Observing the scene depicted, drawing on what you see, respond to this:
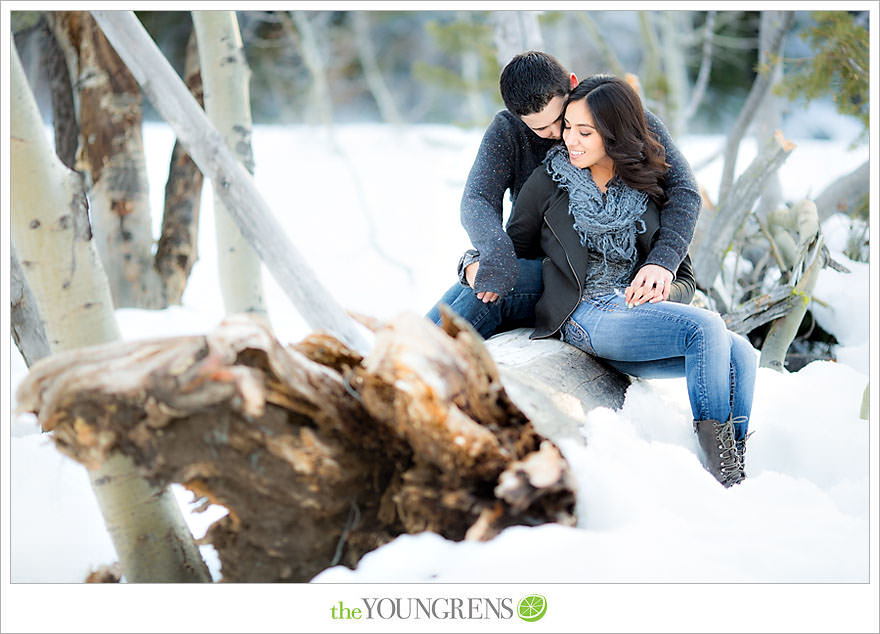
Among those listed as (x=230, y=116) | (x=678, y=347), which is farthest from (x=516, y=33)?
(x=678, y=347)

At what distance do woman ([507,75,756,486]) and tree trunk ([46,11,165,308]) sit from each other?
226cm

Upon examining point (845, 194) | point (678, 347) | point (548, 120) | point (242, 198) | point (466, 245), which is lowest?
point (466, 245)

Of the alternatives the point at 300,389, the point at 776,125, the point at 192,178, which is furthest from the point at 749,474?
the point at 776,125

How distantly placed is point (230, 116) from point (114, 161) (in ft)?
2.81

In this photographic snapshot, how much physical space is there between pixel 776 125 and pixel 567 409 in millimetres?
4082

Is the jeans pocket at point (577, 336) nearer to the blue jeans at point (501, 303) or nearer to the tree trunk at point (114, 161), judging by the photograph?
the blue jeans at point (501, 303)

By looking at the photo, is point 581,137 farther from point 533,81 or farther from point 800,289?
point 800,289

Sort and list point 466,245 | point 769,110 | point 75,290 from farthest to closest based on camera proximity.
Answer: point 466,245
point 769,110
point 75,290

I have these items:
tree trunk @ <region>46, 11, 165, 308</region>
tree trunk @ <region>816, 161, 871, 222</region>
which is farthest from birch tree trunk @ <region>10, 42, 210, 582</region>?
tree trunk @ <region>816, 161, 871, 222</region>

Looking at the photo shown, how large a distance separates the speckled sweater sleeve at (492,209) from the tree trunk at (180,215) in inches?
80.2

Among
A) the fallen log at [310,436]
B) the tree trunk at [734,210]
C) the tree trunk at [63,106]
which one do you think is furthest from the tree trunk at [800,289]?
the tree trunk at [63,106]

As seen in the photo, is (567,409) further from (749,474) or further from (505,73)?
(505,73)

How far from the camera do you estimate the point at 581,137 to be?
1.60m

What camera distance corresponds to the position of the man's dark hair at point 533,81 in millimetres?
1713
